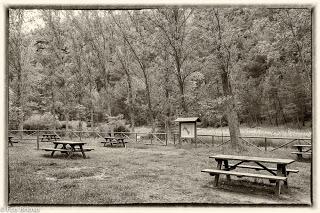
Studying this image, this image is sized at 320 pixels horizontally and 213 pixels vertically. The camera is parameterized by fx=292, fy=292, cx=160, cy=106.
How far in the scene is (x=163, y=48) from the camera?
2155cm

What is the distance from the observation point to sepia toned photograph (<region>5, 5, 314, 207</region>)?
7.01 meters

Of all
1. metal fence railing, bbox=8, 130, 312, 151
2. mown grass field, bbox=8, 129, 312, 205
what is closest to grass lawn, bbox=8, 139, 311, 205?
mown grass field, bbox=8, 129, 312, 205

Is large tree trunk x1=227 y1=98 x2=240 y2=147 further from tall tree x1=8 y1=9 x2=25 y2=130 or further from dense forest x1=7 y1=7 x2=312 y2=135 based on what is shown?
tall tree x1=8 y1=9 x2=25 y2=130

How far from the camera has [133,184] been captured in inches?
305

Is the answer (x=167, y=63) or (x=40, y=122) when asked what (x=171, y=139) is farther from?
(x=40, y=122)

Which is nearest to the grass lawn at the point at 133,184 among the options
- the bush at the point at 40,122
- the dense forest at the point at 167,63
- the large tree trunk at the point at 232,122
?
the large tree trunk at the point at 232,122

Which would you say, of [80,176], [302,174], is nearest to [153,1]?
[80,176]

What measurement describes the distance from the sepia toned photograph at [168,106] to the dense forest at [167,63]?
10 centimetres

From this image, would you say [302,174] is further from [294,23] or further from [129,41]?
[129,41]

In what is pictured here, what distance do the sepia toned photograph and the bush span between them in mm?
100

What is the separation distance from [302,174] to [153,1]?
678 centimetres

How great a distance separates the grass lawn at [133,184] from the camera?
21.1ft

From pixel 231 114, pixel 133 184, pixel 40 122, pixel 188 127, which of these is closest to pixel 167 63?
pixel 188 127

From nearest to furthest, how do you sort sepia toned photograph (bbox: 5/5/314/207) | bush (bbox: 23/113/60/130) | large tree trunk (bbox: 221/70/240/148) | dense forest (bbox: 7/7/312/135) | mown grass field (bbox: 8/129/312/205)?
mown grass field (bbox: 8/129/312/205)
sepia toned photograph (bbox: 5/5/314/207)
dense forest (bbox: 7/7/312/135)
large tree trunk (bbox: 221/70/240/148)
bush (bbox: 23/113/60/130)
